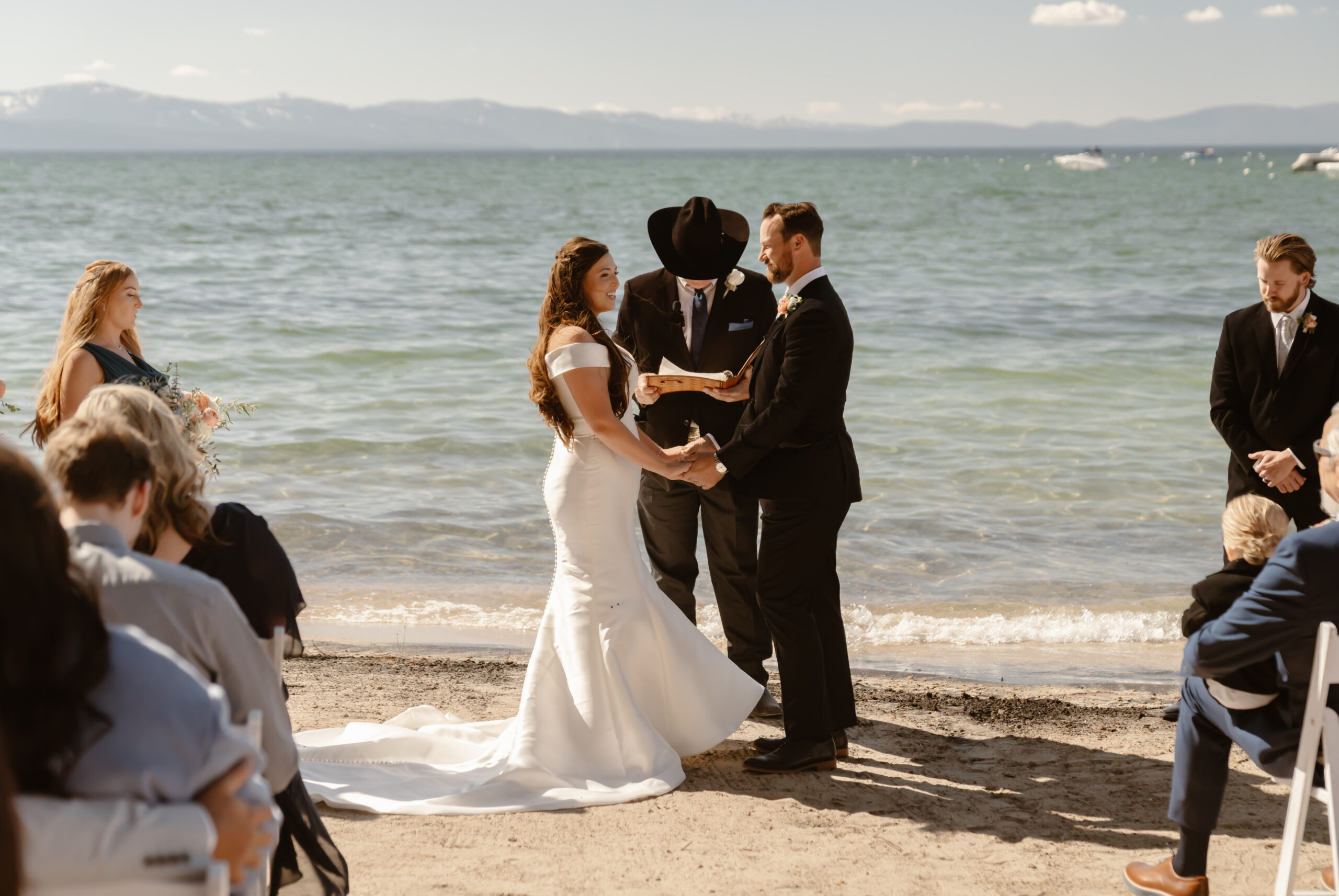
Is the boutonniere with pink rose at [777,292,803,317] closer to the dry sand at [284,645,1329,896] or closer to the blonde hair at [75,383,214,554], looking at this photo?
the dry sand at [284,645,1329,896]

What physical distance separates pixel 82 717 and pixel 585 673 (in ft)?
9.06

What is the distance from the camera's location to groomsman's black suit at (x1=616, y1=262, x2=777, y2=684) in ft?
16.9

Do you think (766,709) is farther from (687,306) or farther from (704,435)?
(687,306)

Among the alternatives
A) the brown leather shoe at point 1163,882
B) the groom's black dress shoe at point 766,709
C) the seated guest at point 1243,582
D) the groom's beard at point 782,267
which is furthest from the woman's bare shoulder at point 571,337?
the brown leather shoe at point 1163,882

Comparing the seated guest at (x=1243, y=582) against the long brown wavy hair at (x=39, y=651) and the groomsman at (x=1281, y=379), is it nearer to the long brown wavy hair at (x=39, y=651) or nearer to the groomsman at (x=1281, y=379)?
the groomsman at (x=1281, y=379)

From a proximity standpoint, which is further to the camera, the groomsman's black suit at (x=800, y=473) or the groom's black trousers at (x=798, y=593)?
the groom's black trousers at (x=798, y=593)

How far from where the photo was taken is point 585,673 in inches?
167

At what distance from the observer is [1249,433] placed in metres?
4.93

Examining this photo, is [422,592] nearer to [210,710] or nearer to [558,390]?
[558,390]

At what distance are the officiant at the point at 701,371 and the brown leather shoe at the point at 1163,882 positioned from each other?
1.88 metres

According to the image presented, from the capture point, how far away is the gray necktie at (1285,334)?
15.9 feet

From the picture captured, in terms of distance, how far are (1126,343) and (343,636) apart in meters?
13.3

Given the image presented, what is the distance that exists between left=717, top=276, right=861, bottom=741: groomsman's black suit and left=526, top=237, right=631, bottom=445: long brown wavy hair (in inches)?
23.1

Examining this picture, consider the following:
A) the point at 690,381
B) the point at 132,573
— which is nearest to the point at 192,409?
the point at 690,381
